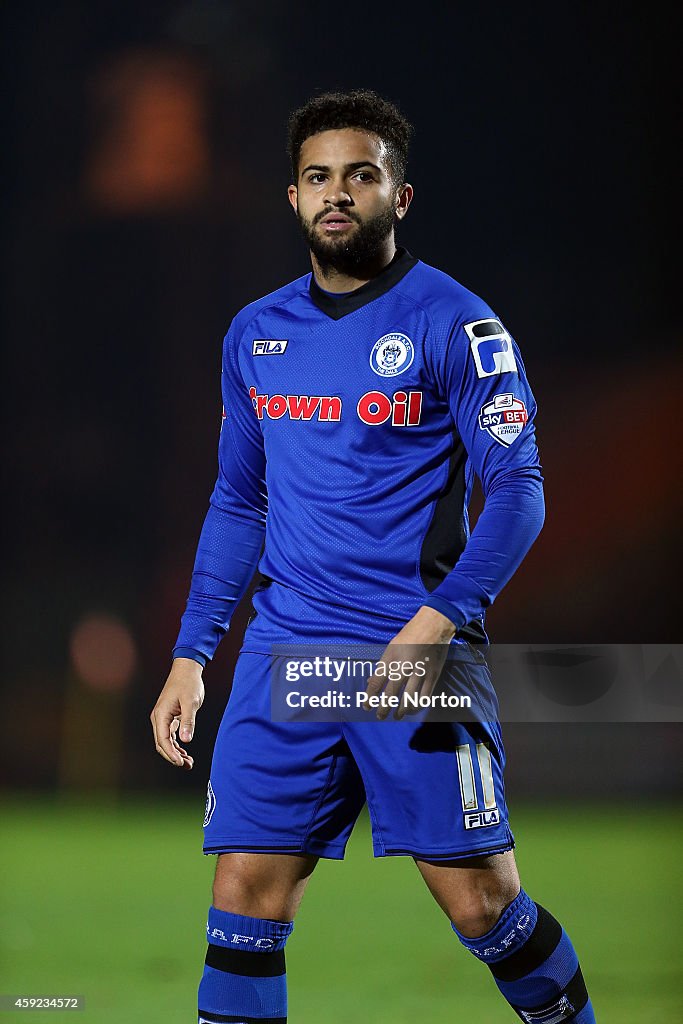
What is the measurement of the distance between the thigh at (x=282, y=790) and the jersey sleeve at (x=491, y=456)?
0.37m

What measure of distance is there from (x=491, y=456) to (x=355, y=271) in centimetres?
48

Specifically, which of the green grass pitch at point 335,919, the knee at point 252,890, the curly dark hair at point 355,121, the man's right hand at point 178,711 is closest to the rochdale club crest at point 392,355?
the curly dark hair at point 355,121

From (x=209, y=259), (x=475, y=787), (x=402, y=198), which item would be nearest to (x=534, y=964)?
(x=475, y=787)

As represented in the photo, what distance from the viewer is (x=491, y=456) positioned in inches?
83.4

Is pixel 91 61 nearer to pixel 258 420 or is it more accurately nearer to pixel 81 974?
pixel 258 420

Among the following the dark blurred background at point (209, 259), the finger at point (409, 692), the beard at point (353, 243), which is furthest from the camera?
the dark blurred background at point (209, 259)

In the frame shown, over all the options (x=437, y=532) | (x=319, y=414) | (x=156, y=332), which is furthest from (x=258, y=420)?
(x=156, y=332)

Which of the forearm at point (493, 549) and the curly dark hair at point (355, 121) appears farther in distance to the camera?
the curly dark hair at point (355, 121)

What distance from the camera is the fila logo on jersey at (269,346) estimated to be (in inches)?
92.3

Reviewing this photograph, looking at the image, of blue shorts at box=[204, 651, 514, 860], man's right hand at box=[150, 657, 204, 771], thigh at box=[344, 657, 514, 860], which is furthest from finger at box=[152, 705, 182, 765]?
thigh at box=[344, 657, 514, 860]

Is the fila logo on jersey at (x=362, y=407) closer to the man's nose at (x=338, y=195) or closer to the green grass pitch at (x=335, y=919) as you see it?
the man's nose at (x=338, y=195)

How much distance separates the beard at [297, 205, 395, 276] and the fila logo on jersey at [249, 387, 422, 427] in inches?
10.5

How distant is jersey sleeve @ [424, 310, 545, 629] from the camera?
2049 mm

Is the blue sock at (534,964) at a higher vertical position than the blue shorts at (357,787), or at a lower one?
lower
